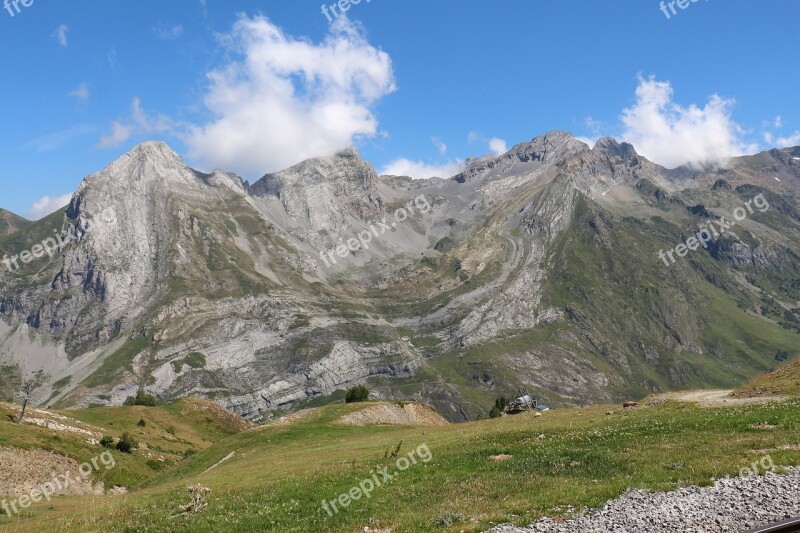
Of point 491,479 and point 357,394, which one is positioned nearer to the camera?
point 491,479

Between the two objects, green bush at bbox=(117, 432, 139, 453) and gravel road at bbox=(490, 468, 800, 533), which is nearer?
gravel road at bbox=(490, 468, 800, 533)

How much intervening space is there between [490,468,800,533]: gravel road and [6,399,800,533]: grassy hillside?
876 mm

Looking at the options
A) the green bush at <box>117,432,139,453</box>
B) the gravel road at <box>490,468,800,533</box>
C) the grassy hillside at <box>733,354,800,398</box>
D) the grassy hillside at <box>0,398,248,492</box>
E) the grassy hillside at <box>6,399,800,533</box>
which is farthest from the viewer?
the green bush at <box>117,432,139,453</box>

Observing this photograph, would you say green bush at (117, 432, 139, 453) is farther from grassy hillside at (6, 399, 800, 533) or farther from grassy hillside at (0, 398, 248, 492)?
grassy hillside at (6, 399, 800, 533)

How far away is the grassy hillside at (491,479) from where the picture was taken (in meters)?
22.6

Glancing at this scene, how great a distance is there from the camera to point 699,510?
1928cm

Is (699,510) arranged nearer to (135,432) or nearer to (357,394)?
(135,432)

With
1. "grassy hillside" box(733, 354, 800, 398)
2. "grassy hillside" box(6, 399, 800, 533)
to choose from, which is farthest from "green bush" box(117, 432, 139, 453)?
"grassy hillside" box(733, 354, 800, 398)

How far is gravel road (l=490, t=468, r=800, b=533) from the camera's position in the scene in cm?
1847

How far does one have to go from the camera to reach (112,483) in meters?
65.4

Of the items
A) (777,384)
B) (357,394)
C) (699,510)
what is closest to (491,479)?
(699,510)

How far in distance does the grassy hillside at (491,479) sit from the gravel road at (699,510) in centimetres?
88

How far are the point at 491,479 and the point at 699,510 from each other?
10.3 metres

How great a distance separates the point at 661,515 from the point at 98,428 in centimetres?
8965
